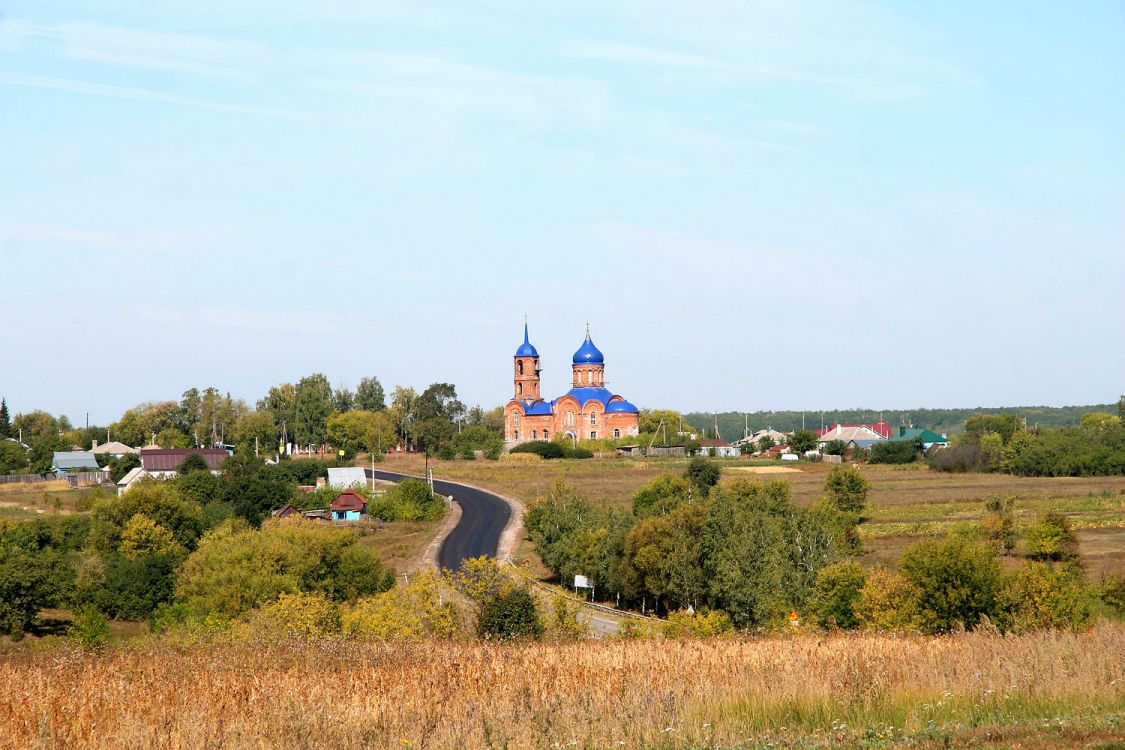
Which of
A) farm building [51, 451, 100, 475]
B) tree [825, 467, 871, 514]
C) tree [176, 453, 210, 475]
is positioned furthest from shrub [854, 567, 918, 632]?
farm building [51, 451, 100, 475]

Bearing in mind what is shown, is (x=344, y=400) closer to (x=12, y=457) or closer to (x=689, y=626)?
(x=12, y=457)

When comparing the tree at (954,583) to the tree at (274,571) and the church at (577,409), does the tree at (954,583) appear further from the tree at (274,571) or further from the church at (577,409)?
the church at (577,409)

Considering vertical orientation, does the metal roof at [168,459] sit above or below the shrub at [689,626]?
above

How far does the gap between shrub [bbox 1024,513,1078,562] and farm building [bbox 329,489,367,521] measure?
39.8 m

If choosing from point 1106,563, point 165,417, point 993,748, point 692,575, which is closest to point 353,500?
point 692,575

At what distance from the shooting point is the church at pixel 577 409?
118 metres

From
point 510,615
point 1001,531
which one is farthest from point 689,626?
point 1001,531

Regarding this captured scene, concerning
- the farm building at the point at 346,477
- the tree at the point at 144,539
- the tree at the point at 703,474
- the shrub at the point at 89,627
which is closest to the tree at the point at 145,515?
the tree at the point at 144,539

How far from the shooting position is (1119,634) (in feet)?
49.2

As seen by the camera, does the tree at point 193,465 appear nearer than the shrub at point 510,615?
No

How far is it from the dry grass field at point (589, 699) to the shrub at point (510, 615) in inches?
372

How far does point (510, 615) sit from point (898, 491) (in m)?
59.3

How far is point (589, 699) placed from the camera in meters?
11.5

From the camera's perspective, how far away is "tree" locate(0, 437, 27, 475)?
110m
